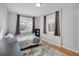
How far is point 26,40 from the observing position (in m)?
1.69

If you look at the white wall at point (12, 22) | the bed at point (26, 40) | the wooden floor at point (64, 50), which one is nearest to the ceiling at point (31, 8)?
the white wall at point (12, 22)

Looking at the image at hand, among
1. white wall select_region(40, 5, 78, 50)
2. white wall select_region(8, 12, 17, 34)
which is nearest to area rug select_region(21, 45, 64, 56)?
white wall select_region(40, 5, 78, 50)

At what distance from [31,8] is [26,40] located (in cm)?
65

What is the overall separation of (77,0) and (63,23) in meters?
0.54

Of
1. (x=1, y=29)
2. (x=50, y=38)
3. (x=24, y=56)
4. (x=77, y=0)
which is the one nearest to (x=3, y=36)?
(x=1, y=29)

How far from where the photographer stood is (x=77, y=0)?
1.67 meters

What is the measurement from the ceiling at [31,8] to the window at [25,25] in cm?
11

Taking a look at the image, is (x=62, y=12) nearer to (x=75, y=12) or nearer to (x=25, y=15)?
(x=75, y=12)

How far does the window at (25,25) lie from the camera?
171 centimetres

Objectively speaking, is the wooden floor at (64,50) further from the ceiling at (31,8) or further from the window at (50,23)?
the ceiling at (31,8)

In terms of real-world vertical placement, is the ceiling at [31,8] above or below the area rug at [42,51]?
above

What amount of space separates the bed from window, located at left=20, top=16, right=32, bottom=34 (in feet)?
0.35

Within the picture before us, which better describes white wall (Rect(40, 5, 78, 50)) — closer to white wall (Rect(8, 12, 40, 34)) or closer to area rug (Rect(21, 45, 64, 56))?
area rug (Rect(21, 45, 64, 56))

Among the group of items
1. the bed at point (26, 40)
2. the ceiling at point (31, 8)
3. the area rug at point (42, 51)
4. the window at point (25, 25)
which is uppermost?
the ceiling at point (31, 8)
